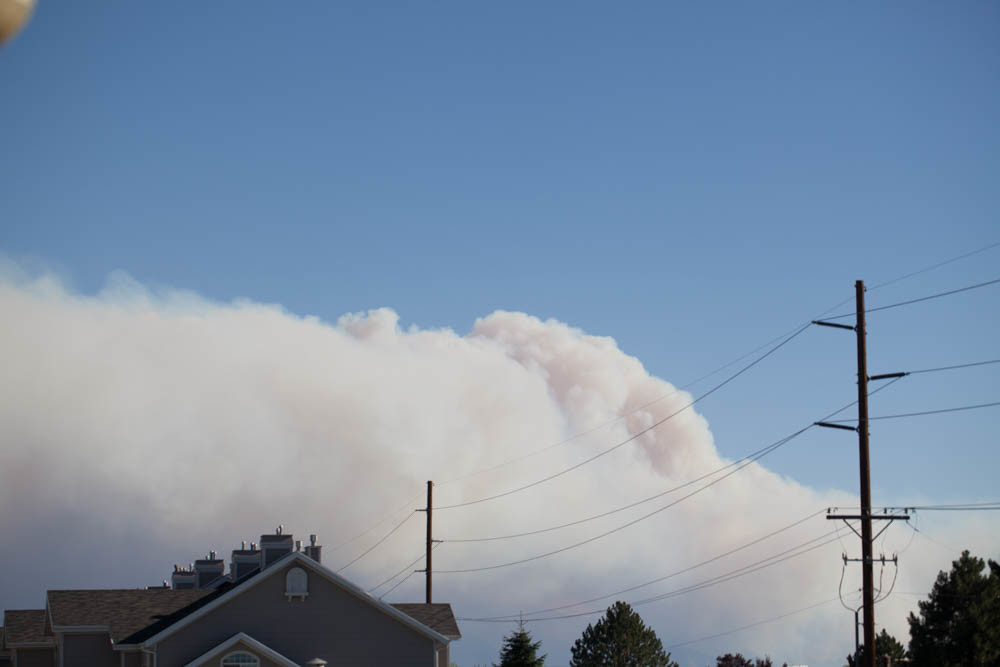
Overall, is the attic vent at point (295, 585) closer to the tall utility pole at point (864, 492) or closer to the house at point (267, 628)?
the house at point (267, 628)

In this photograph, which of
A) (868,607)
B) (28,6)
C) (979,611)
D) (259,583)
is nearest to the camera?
(28,6)

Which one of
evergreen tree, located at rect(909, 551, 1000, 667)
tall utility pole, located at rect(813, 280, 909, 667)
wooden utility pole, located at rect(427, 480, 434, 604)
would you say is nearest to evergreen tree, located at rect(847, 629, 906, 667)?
evergreen tree, located at rect(909, 551, 1000, 667)

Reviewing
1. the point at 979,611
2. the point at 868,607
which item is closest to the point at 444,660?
the point at 868,607

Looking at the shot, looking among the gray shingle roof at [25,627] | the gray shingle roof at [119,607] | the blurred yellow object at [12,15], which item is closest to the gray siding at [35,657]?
the gray shingle roof at [25,627]

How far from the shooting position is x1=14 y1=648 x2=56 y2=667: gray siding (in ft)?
177

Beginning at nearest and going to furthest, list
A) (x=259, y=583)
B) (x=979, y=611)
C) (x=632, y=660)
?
1. (x=259, y=583)
2. (x=979, y=611)
3. (x=632, y=660)

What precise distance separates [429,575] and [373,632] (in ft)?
42.3

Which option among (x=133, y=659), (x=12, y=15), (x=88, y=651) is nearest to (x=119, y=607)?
(x=88, y=651)

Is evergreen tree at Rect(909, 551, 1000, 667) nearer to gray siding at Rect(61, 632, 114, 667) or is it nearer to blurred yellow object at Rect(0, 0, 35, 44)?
gray siding at Rect(61, 632, 114, 667)

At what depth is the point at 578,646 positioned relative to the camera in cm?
6481

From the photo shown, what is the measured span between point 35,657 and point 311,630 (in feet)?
53.3

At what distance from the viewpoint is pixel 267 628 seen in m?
46.6

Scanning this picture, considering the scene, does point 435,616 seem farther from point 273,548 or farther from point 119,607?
point 119,607

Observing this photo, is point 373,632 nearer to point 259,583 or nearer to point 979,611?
point 259,583
